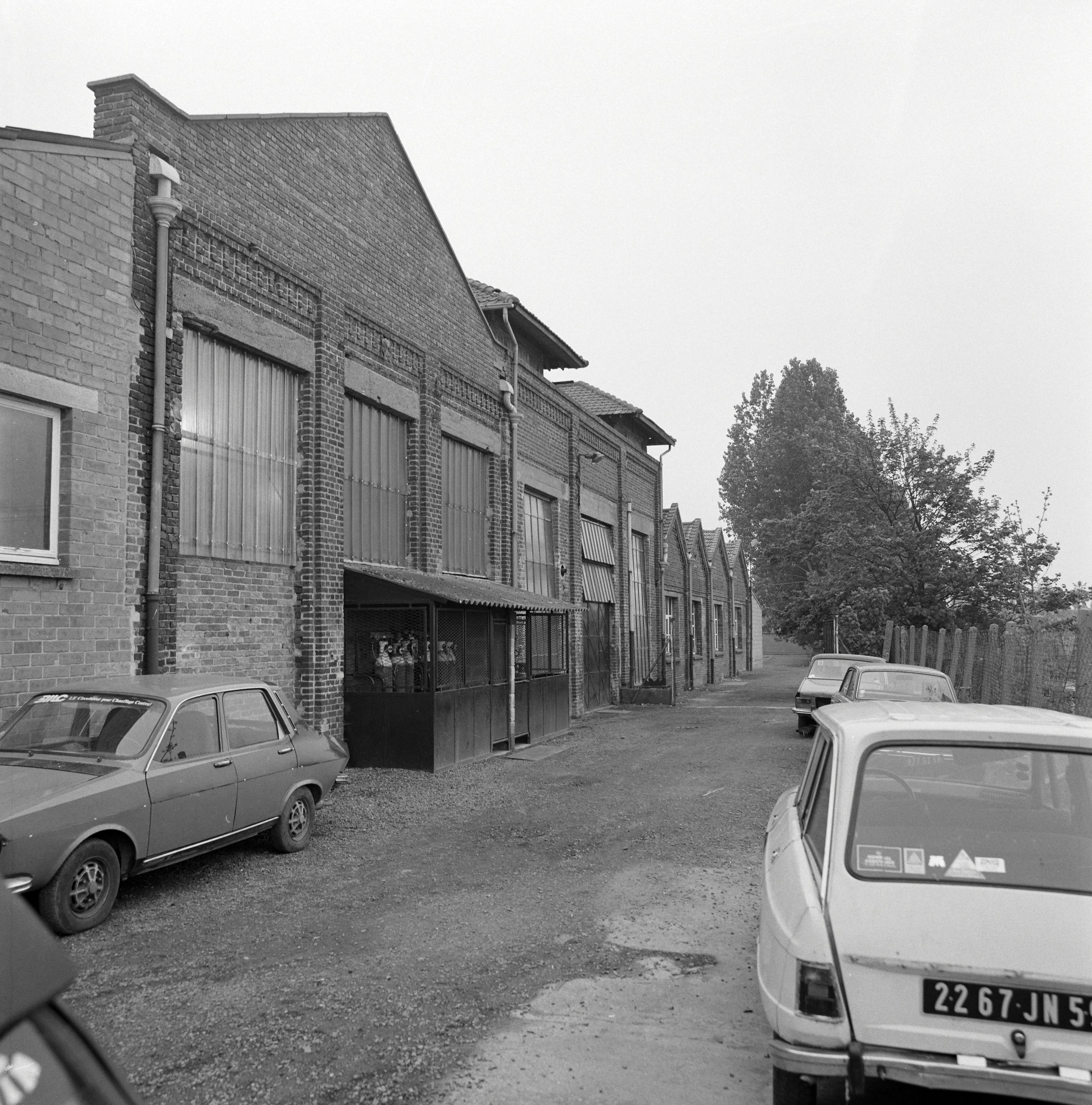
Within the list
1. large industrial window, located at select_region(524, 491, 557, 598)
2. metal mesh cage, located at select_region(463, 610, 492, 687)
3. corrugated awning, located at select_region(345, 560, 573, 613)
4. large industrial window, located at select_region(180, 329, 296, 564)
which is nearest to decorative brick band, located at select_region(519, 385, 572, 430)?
large industrial window, located at select_region(524, 491, 557, 598)

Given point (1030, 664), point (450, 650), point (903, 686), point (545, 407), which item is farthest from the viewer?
point (545, 407)

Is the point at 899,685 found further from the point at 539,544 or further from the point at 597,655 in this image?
the point at 597,655

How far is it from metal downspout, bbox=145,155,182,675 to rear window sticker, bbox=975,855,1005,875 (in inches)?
314

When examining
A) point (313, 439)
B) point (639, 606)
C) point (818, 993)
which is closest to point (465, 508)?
point (313, 439)

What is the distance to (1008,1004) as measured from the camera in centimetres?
308

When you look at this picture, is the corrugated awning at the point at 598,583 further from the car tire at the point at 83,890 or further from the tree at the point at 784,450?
the tree at the point at 784,450

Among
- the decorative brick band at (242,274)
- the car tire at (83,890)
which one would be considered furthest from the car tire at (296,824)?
the decorative brick band at (242,274)

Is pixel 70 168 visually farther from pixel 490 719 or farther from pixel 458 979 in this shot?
pixel 490 719

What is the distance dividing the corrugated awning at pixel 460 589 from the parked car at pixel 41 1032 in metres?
11.1

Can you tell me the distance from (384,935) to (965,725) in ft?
12.2

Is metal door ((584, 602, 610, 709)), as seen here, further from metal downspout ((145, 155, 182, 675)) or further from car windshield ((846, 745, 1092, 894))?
car windshield ((846, 745, 1092, 894))

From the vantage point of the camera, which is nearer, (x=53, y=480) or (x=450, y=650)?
(x=53, y=480)

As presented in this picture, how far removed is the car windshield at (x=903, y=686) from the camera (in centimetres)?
1223

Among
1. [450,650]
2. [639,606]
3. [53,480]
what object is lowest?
[450,650]
